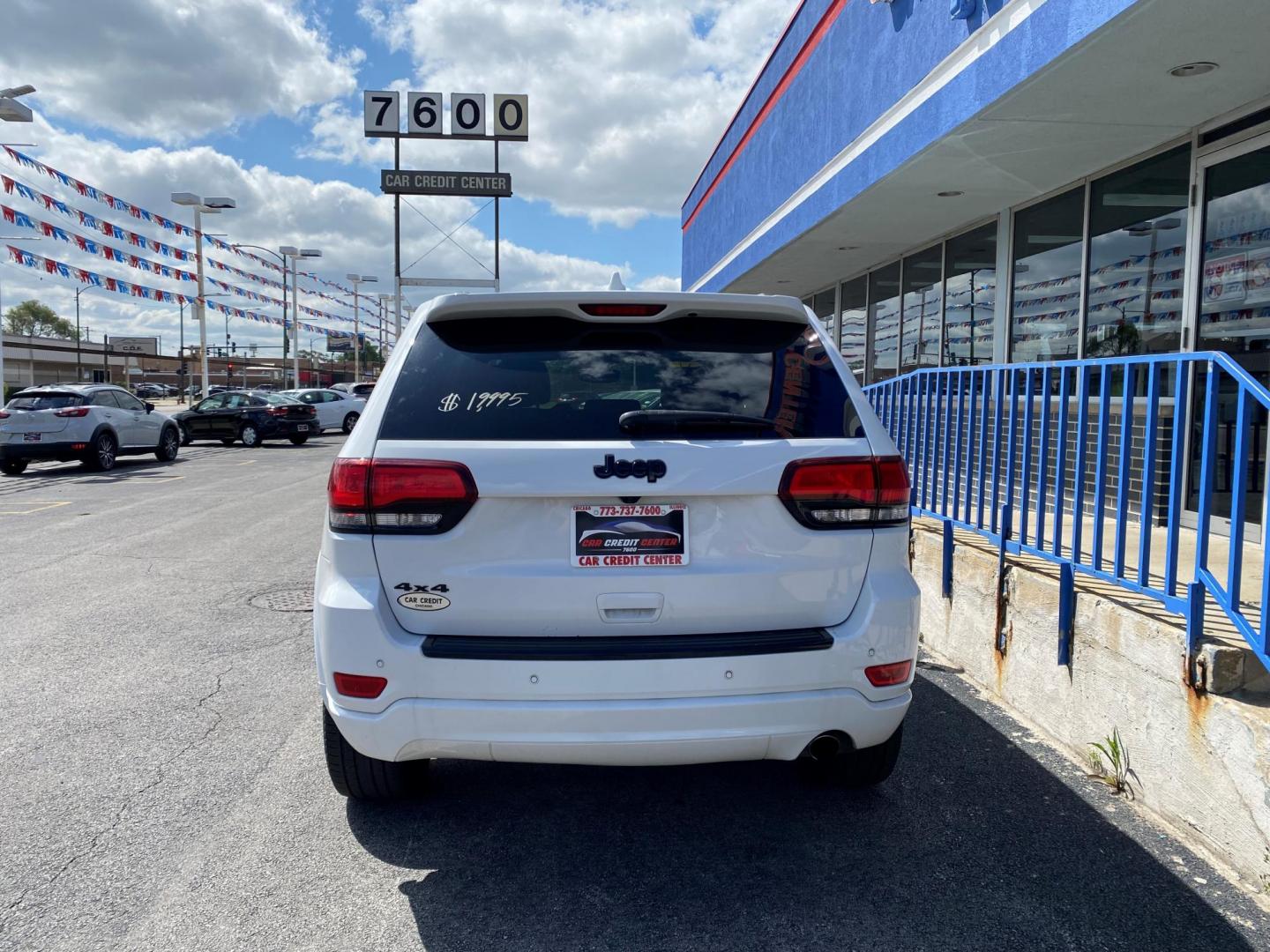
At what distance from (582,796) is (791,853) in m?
0.85

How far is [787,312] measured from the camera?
10.7 feet

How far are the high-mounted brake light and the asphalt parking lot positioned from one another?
1784mm

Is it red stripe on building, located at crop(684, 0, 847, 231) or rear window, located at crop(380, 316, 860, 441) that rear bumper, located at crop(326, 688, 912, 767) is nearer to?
rear window, located at crop(380, 316, 860, 441)

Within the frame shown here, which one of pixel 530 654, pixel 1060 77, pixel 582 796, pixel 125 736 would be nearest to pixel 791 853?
pixel 582 796

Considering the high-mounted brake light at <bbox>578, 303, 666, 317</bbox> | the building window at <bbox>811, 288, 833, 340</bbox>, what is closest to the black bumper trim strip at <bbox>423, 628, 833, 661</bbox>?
the high-mounted brake light at <bbox>578, 303, 666, 317</bbox>

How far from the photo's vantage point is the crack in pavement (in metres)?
2.83

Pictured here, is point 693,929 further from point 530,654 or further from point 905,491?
point 905,491

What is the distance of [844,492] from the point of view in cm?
292

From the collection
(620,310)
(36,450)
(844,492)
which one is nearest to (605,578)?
(844,492)

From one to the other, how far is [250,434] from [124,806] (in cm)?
2345

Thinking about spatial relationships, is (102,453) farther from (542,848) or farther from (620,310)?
(620,310)

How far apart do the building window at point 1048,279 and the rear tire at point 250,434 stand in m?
20.7

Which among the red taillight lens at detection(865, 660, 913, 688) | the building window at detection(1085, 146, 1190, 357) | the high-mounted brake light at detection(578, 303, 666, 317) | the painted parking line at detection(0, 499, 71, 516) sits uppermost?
the building window at detection(1085, 146, 1190, 357)

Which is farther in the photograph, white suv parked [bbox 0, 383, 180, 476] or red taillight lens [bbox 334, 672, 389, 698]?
white suv parked [bbox 0, 383, 180, 476]
